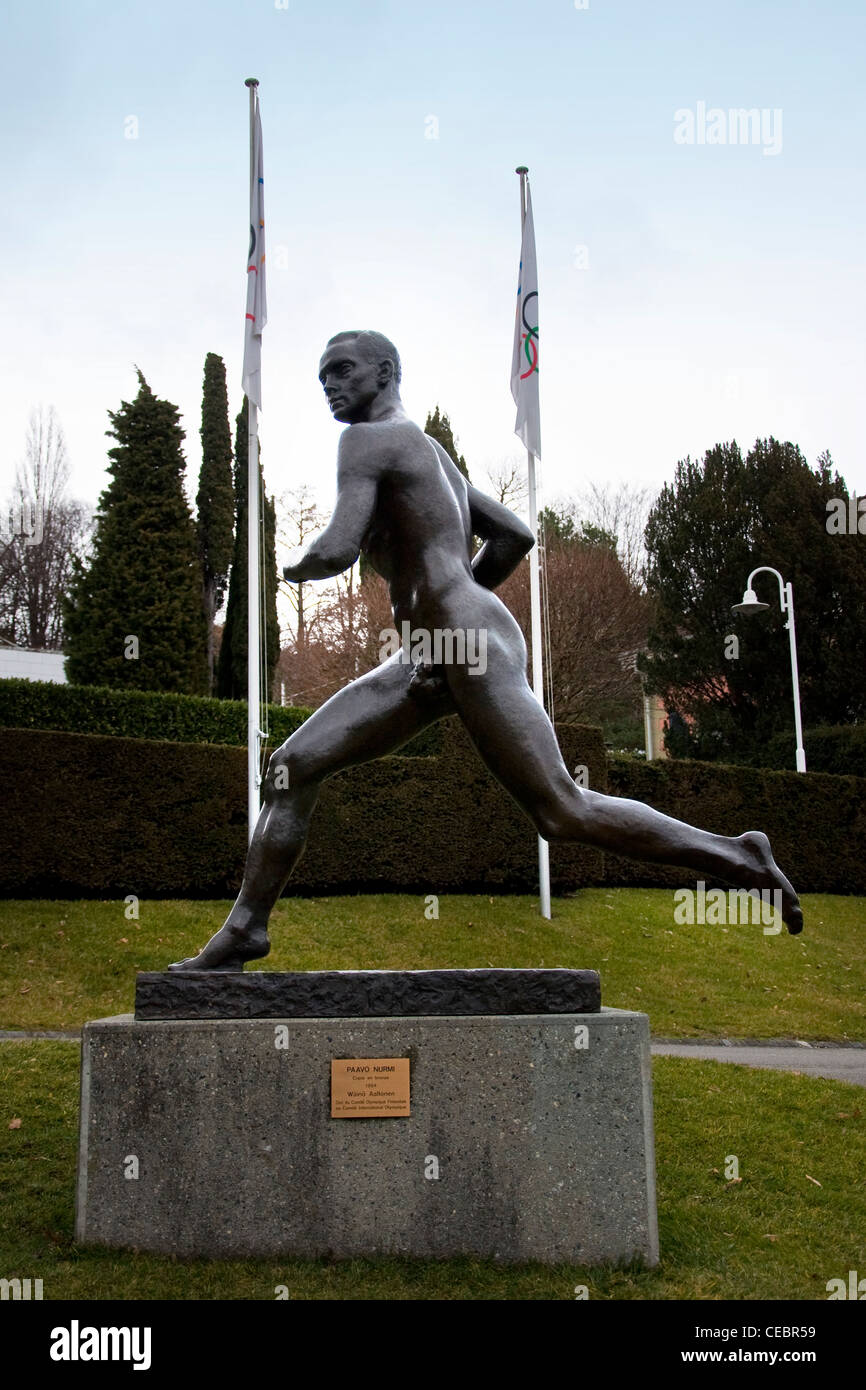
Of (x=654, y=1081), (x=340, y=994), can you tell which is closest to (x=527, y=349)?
(x=654, y=1081)

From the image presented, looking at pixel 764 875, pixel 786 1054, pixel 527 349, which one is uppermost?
pixel 527 349

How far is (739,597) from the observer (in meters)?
31.1

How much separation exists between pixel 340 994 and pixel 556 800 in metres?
1.03

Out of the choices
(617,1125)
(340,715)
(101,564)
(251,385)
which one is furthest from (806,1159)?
(101,564)

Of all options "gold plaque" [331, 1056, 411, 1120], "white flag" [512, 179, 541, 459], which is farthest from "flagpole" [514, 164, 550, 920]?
"gold plaque" [331, 1056, 411, 1120]

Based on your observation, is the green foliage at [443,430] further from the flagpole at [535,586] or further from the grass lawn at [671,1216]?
the grass lawn at [671,1216]

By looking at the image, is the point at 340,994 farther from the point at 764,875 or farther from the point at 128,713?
the point at 128,713

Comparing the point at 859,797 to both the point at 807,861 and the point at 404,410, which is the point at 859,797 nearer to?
the point at 807,861

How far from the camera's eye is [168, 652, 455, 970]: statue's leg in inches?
163

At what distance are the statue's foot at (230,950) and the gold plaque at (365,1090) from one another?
21.1 inches

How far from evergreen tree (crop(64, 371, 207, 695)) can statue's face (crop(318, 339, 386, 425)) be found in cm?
1805

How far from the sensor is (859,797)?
773 inches

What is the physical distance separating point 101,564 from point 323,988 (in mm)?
19885

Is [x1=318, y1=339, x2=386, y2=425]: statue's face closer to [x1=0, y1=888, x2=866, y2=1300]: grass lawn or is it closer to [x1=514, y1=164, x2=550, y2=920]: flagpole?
[x1=0, y1=888, x2=866, y2=1300]: grass lawn
